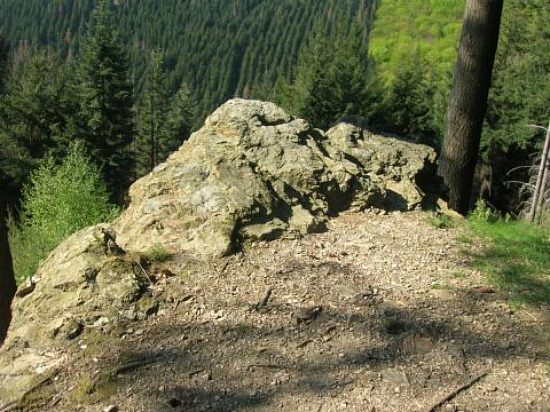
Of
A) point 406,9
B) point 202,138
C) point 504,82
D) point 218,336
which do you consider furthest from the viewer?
point 406,9

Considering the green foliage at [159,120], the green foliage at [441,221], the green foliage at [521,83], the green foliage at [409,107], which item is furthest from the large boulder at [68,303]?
the green foliage at [159,120]

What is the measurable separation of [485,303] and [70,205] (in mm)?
10308

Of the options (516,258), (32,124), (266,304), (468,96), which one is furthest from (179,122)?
(266,304)

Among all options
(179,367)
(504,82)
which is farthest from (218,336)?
(504,82)

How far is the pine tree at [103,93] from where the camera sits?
28688 millimetres

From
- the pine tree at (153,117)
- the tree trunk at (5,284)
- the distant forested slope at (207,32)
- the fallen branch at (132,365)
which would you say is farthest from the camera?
the distant forested slope at (207,32)

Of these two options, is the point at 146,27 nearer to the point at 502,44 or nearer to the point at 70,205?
the point at 502,44

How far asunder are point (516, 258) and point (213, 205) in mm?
3418

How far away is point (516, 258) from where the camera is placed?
5.72 metres

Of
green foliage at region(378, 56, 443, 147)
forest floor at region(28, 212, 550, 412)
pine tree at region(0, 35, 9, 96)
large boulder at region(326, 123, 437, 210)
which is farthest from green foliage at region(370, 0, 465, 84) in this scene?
forest floor at region(28, 212, 550, 412)

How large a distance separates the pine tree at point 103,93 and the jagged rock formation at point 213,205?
22.9m

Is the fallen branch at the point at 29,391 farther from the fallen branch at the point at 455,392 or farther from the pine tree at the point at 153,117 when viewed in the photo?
the pine tree at the point at 153,117

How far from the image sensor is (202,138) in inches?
275

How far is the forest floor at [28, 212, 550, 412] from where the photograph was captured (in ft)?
12.3
